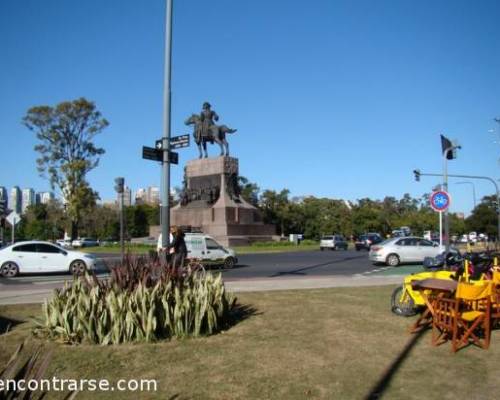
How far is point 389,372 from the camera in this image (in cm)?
540

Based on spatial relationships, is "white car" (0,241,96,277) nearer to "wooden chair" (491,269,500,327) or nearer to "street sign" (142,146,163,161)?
"street sign" (142,146,163,161)

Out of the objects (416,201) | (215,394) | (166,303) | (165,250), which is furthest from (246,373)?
(416,201)

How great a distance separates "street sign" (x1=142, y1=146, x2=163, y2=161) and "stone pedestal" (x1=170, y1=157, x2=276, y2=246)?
26266mm

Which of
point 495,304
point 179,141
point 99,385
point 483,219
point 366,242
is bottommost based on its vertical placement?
point 99,385

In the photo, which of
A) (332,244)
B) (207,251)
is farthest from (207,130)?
(207,251)

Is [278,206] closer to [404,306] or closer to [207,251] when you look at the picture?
[207,251]

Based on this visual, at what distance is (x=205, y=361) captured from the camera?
19.2 ft

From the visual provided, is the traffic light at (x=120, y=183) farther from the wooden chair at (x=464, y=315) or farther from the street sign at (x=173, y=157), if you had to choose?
the wooden chair at (x=464, y=315)

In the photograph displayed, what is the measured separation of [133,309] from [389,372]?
3497 millimetres

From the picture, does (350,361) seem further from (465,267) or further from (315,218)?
(315,218)

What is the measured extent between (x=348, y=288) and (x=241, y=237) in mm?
26409

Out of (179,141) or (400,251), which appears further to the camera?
(400,251)

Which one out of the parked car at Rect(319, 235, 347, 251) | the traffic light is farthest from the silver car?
the parked car at Rect(319, 235, 347, 251)

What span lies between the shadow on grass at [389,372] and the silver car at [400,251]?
619 inches
